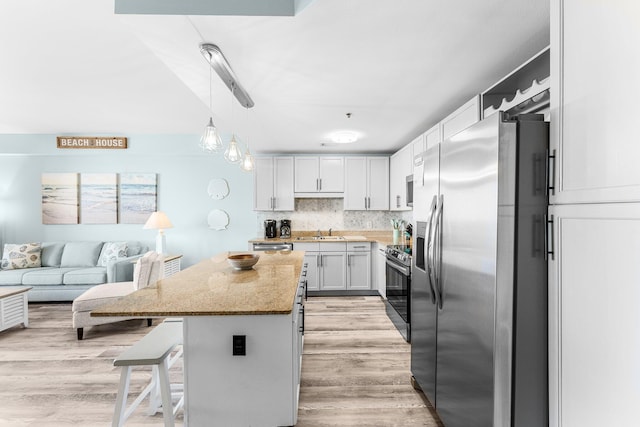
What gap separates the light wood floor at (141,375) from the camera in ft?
6.52

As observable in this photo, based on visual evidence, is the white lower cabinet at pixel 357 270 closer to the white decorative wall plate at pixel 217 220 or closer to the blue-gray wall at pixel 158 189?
the blue-gray wall at pixel 158 189

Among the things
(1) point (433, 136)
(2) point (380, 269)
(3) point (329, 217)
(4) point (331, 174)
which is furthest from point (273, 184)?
(1) point (433, 136)

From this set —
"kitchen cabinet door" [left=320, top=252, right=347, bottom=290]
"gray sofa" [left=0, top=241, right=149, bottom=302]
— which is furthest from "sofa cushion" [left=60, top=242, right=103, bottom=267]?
"kitchen cabinet door" [left=320, top=252, right=347, bottom=290]

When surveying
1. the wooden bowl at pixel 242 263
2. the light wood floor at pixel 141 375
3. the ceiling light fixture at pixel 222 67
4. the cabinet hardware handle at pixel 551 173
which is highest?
the ceiling light fixture at pixel 222 67

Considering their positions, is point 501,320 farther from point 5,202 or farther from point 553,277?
point 5,202

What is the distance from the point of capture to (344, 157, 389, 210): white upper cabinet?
5.14 meters

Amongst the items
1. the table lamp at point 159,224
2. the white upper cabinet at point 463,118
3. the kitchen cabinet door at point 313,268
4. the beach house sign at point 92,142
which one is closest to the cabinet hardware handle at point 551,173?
the white upper cabinet at point 463,118

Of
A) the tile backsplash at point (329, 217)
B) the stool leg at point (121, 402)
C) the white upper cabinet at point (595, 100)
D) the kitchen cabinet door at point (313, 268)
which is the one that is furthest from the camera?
the tile backsplash at point (329, 217)

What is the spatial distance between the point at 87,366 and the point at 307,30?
3205 mm

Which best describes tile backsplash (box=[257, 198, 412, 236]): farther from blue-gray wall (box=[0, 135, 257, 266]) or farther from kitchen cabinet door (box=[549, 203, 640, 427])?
kitchen cabinet door (box=[549, 203, 640, 427])

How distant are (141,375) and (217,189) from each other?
332 centimetres

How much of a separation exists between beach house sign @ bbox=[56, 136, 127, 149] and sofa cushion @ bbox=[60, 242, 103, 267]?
1.62m

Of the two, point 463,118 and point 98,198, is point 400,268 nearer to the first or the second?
point 463,118

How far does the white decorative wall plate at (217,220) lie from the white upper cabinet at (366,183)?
212cm
